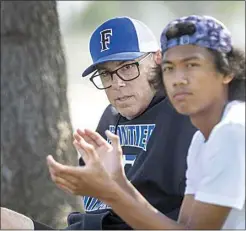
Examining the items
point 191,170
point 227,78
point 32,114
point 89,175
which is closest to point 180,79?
point 227,78

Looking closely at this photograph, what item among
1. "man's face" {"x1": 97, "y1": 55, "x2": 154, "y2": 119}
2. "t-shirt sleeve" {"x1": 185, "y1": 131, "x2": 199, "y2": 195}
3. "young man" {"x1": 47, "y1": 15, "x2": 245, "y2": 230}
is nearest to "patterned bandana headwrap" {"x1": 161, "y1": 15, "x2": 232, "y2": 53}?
"young man" {"x1": 47, "y1": 15, "x2": 245, "y2": 230}

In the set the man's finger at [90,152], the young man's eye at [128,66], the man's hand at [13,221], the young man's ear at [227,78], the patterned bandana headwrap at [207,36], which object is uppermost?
the patterned bandana headwrap at [207,36]

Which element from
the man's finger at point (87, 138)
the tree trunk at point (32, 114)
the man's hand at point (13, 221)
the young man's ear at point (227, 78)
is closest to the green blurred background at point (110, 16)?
the tree trunk at point (32, 114)

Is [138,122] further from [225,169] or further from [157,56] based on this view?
[225,169]

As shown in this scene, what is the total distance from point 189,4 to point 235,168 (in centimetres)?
1278

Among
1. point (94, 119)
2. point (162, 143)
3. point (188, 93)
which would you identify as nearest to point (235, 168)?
point (188, 93)

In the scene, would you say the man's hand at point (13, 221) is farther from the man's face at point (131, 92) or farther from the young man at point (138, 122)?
the man's face at point (131, 92)

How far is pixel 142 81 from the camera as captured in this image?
3707 mm

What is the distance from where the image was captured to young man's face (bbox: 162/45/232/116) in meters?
2.75

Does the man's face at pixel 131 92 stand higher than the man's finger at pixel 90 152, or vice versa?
the man's face at pixel 131 92

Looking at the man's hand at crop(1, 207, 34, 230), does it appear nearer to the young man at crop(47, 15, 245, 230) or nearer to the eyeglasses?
the young man at crop(47, 15, 245, 230)

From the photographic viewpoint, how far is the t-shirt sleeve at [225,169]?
256cm

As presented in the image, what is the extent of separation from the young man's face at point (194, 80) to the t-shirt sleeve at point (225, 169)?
159 mm

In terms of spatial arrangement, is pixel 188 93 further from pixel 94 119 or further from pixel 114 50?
pixel 94 119
